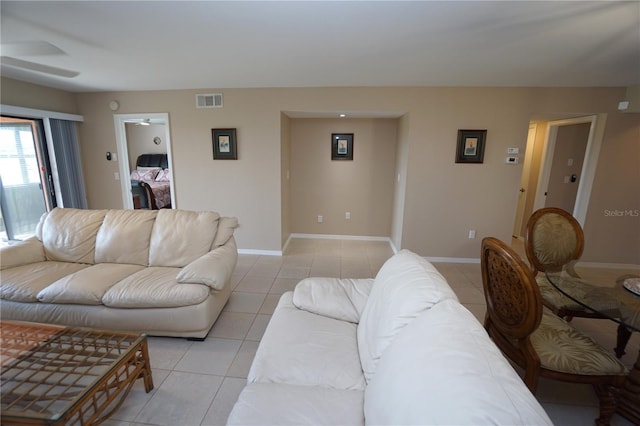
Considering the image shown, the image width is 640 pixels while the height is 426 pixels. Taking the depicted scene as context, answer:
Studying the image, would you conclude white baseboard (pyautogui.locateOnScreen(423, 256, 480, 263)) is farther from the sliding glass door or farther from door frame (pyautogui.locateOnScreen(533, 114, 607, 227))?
the sliding glass door

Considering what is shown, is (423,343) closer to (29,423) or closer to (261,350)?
(261,350)

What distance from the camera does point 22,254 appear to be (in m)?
2.35

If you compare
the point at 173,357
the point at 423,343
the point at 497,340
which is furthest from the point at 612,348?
the point at 173,357

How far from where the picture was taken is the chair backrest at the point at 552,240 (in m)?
2.26

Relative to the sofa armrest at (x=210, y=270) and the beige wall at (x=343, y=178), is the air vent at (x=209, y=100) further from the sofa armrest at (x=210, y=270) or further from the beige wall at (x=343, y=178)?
the sofa armrest at (x=210, y=270)

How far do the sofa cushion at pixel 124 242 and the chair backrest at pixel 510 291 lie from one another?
2.71 metres

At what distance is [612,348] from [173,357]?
3.37 m

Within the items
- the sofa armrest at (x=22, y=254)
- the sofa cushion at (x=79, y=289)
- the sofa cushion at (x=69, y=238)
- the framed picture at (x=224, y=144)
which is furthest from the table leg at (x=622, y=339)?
the sofa armrest at (x=22, y=254)

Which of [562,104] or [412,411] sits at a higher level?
[562,104]

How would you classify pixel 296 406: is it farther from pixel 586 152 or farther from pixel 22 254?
pixel 586 152

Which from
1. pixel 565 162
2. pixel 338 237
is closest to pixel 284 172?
pixel 338 237

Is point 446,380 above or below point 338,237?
above

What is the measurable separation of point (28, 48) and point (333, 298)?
8.69 feet

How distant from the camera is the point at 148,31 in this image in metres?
2.03
